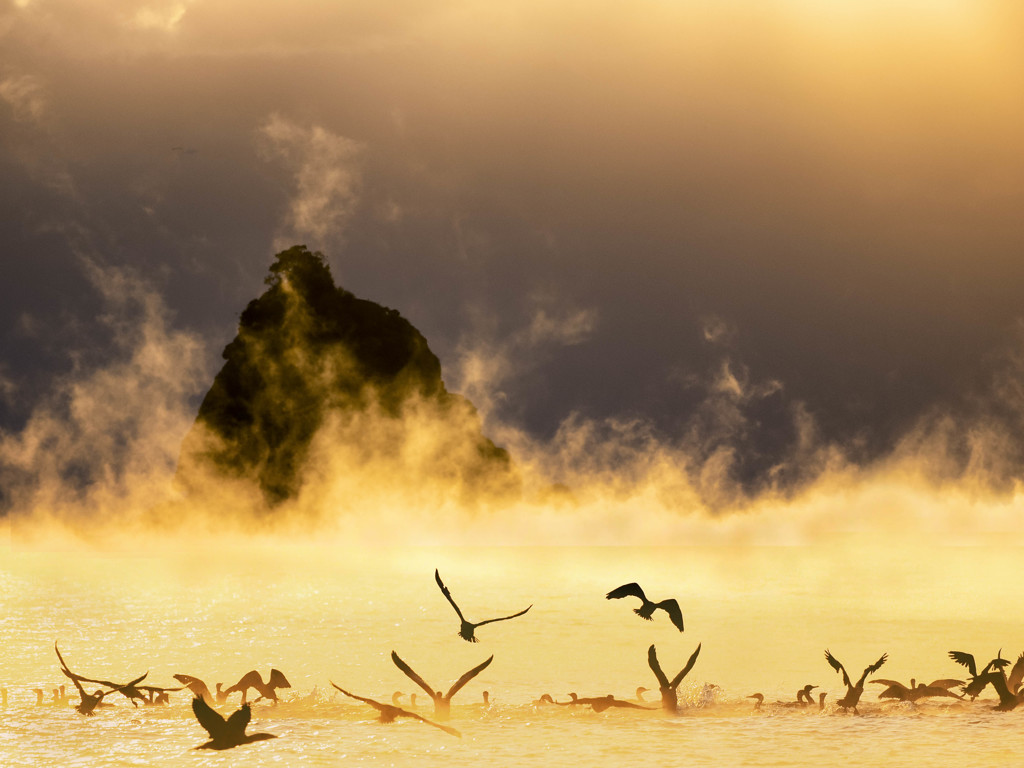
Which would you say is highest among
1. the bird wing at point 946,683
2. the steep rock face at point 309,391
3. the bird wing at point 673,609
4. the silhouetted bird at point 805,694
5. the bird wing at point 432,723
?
the steep rock face at point 309,391

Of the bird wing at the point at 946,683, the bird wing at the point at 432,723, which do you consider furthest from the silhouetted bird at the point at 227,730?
the bird wing at the point at 946,683

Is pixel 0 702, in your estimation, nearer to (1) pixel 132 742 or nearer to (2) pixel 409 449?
(1) pixel 132 742

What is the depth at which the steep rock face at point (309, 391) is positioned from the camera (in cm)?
7331

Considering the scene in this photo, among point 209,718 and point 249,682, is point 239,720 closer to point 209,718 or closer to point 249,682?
point 209,718

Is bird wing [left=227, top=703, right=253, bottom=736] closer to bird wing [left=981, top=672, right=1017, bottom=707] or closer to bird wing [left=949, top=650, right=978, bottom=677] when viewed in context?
bird wing [left=949, top=650, right=978, bottom=677]

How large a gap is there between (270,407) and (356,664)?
194ft

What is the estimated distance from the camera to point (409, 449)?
7481 cm

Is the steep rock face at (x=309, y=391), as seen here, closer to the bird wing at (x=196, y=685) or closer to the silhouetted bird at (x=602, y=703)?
the bird wing at (x=196, y=685)

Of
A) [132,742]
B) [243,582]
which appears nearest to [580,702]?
[132,742]

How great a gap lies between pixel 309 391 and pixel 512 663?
199 ft

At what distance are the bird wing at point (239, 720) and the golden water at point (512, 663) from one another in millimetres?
274

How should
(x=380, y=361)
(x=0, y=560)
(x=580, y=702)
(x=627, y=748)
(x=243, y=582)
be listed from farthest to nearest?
1. (x=380, y=361)
2. (x=0, y=560)
3. (x=243, y=582)
4. (x=580, y=702)
5. (x=627, y=748)

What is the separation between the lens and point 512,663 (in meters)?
18.4

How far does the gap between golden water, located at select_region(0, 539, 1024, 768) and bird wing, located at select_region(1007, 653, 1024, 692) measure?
1.64ft
